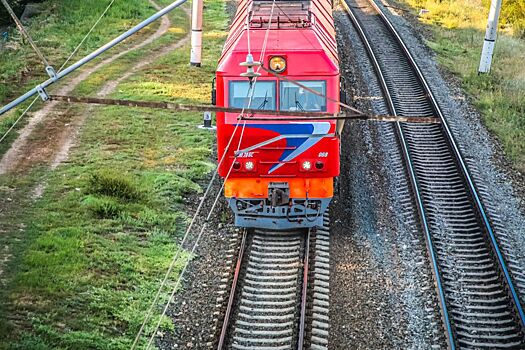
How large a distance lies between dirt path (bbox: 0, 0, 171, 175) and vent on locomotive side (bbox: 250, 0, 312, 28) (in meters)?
5.79

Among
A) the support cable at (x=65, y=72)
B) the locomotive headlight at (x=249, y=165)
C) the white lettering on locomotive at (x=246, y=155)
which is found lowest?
the locomotive headlight at (x=249, y=165)

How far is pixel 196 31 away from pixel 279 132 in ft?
33.8

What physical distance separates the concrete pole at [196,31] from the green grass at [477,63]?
326 inches

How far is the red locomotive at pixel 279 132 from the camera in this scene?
1104cm

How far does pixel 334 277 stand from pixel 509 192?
5.34 meters

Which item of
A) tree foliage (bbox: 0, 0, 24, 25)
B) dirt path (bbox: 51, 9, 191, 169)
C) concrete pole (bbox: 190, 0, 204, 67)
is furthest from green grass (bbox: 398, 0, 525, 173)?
tree foliage (bbox: 0, 0, 24, 25)

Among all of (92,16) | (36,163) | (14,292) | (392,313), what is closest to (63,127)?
(36,163)

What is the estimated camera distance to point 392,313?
10.0 meters

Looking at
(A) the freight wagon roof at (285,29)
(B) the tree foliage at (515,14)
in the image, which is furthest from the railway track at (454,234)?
(B) the tree foliage at (515,14)

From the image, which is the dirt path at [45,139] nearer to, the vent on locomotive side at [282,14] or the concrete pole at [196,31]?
the concrete pole at [196,31]

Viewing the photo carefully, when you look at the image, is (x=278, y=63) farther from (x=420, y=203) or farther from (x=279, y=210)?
(x=420, y=203)

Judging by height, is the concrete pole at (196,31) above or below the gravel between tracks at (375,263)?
above

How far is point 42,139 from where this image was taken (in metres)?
16.0

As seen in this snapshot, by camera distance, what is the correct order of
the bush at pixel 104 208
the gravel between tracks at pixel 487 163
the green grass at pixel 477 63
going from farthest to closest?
the green grass at pixel 477 63 < the bush at pixel 104 208 < the gravel between tracks at pixel 487 163
